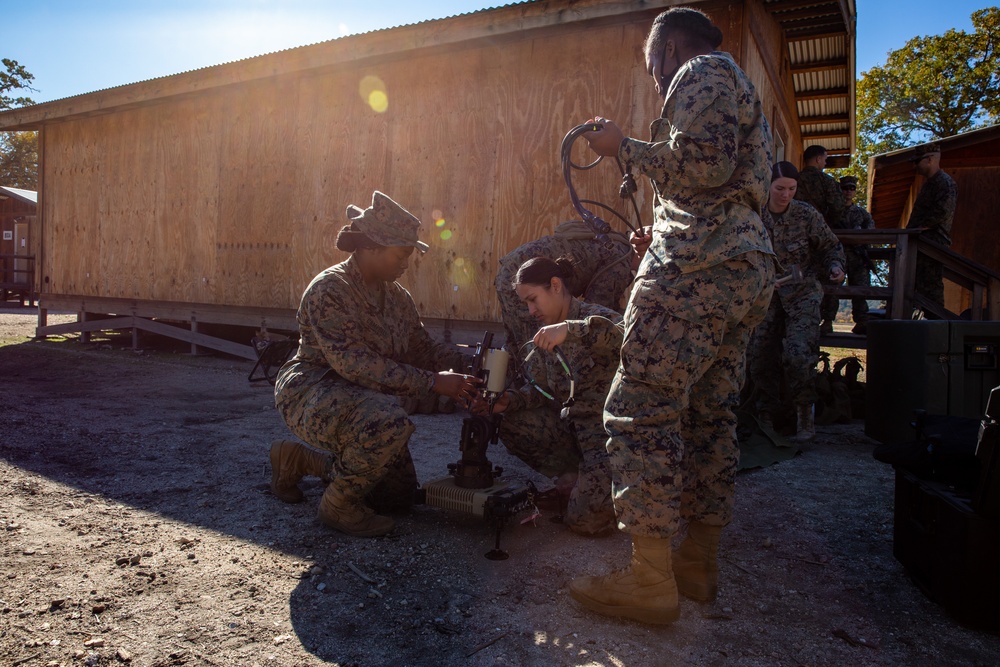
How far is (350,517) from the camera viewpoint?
10.3 feet

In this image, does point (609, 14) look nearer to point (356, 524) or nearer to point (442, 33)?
point (442, 33)

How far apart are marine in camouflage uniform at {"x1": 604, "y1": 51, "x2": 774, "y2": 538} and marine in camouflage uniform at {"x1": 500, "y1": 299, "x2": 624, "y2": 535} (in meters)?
0.47

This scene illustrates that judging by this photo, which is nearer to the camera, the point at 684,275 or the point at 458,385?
the point at 684,275

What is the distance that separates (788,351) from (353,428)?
3.74 meters

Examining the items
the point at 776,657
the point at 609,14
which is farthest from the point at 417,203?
the point at 776,657

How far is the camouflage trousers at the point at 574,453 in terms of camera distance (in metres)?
3.20

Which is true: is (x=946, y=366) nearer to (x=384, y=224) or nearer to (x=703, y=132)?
(x=703, y=132)

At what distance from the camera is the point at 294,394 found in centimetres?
330

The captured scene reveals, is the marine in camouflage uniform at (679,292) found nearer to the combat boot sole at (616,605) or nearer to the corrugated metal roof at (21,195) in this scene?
the combat boot sole at (616,605)

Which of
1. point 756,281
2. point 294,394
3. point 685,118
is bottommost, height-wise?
point 294,394

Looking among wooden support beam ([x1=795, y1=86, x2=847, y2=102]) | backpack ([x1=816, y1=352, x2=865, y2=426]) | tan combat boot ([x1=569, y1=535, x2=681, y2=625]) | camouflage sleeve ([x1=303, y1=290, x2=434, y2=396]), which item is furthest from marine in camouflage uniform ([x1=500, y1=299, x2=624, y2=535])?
wooden support beam ([x1=795, y1=86, x2=847, y2=102])

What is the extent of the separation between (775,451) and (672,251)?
9.96 ft

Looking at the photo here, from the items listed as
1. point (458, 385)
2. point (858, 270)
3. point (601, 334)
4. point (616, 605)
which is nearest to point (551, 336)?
point (601, 334)

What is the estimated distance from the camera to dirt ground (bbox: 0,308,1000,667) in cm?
221
